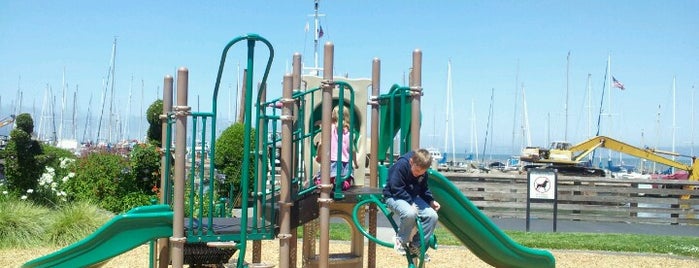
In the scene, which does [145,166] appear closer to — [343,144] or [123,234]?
[343,144]

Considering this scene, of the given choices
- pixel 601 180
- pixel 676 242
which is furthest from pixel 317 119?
pixel 601 180

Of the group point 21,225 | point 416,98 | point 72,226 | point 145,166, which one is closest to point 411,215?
point 416,98

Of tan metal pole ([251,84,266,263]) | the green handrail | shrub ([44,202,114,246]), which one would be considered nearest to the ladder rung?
tan metal pole ([251,84,266,263])

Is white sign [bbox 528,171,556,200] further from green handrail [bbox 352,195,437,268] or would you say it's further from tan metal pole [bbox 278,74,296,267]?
tan metal pole [bbox 278,74,296,267]

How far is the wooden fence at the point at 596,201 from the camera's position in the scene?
18.3 meters

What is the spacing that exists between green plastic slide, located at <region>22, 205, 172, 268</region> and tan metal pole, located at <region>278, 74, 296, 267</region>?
93 cm

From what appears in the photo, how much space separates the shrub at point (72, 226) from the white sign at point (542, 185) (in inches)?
336

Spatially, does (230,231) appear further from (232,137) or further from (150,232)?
(232,137)

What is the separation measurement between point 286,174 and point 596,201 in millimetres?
14163

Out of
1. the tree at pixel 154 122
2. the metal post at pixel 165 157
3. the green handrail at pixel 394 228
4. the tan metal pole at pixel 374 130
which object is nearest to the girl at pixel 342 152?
the tan metal pole at pixel 374 130

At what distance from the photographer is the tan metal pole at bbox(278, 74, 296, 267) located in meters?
6.02

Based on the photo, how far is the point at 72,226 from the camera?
A: 1126 centimetres

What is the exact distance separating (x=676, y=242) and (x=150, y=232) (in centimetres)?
1079

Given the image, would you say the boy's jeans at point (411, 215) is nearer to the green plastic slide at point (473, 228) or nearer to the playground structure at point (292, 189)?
the playground structure at point (292, 189)
